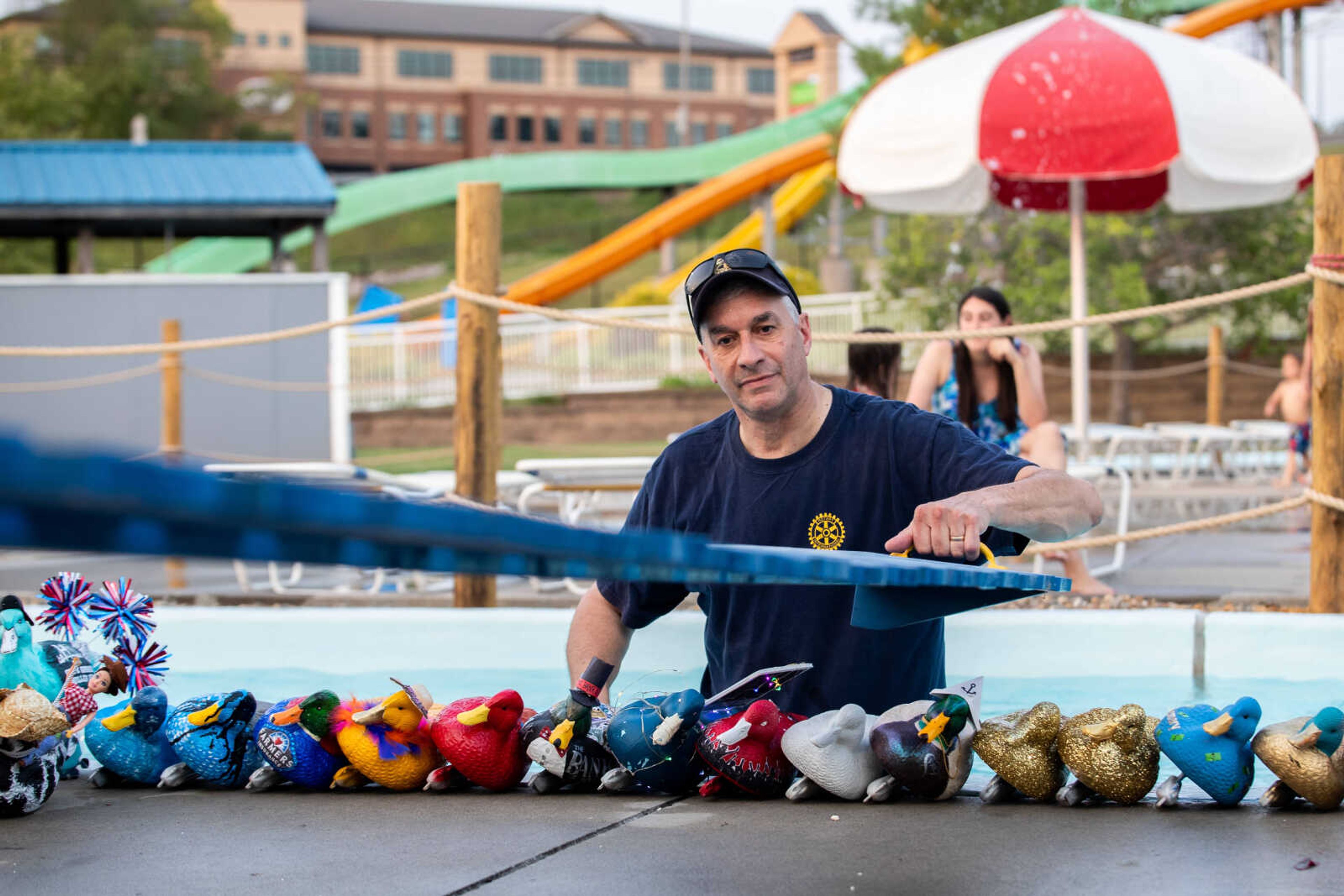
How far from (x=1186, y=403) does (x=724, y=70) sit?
56.0 metres

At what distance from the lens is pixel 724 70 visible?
73.2 meters

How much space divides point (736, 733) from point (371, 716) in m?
0.84

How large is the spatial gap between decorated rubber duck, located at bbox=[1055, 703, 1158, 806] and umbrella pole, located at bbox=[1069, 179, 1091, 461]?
6617mm

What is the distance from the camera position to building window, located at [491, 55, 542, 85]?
228 ft

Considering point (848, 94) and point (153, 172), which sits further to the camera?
→ point (848, 94)

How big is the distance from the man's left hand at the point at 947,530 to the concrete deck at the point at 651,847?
1.83ft

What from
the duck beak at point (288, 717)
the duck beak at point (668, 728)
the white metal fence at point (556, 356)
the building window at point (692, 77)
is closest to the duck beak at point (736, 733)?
the duck beak at point (668, 728)

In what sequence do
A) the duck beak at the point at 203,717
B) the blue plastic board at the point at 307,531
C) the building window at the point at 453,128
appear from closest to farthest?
1. the blue plastic board at the point at 307,531
2. the duck beak at the point at 203,717
3. the building window at the point at 453,128

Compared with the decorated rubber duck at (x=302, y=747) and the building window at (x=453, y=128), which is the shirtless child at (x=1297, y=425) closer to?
the decorated rubber duck at (x=302, y=747)

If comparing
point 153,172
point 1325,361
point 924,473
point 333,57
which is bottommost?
point 924,473

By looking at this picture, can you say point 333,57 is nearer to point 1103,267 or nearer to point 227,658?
point 1103,267

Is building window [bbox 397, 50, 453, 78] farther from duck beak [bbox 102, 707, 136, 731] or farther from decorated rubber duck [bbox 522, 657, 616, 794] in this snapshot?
decorated rubber duck [bbox 522, 657, 616, 794]

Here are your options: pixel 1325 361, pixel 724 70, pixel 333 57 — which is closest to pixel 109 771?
pixel 1325 361

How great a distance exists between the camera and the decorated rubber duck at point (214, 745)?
3.49 meters
